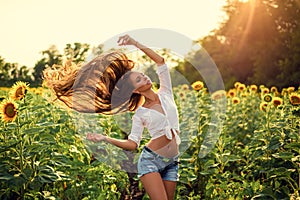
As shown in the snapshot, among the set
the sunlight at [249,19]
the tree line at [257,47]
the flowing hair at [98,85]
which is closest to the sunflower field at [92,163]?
the flowing hair at [98,85]

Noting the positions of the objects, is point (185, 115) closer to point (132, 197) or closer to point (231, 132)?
Result: point (231, 132)

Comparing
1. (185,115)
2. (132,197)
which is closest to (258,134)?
(132,197)

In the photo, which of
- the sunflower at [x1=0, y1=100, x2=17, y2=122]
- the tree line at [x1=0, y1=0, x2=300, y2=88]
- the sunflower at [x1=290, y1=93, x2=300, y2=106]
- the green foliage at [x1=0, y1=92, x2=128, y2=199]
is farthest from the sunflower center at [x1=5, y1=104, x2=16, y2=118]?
the tree line at [x1=0, y1=0, x2=300, y2=88]

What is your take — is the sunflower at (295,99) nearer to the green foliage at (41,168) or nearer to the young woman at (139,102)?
the green foliage at (41,168)

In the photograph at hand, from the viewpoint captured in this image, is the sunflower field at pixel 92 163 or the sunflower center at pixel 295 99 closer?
the sunflower field at pixel 92 163

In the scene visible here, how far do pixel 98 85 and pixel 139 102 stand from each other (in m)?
0.28

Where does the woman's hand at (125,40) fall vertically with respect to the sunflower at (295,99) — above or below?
above

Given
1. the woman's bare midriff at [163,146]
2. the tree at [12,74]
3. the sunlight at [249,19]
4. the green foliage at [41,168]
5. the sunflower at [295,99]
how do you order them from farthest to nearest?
1. the sunlight at [249,19]
2. the tree at [12,74]
3. the sunflower at [295,99]
4. the green foliage at [41,168]
5. the woman's bare midriff at [163,146]

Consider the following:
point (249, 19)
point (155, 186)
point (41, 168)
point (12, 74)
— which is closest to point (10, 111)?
point (41, 168)

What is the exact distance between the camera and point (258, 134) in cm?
566

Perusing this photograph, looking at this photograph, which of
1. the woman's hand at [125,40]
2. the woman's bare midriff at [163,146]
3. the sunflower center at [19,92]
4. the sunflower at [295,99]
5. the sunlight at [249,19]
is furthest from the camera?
the sunlight at [249,19]

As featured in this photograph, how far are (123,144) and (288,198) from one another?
1.48m

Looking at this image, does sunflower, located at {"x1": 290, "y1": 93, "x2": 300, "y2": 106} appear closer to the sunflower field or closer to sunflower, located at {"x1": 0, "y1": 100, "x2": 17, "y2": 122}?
the sunflower field

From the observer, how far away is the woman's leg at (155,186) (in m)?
3.46
